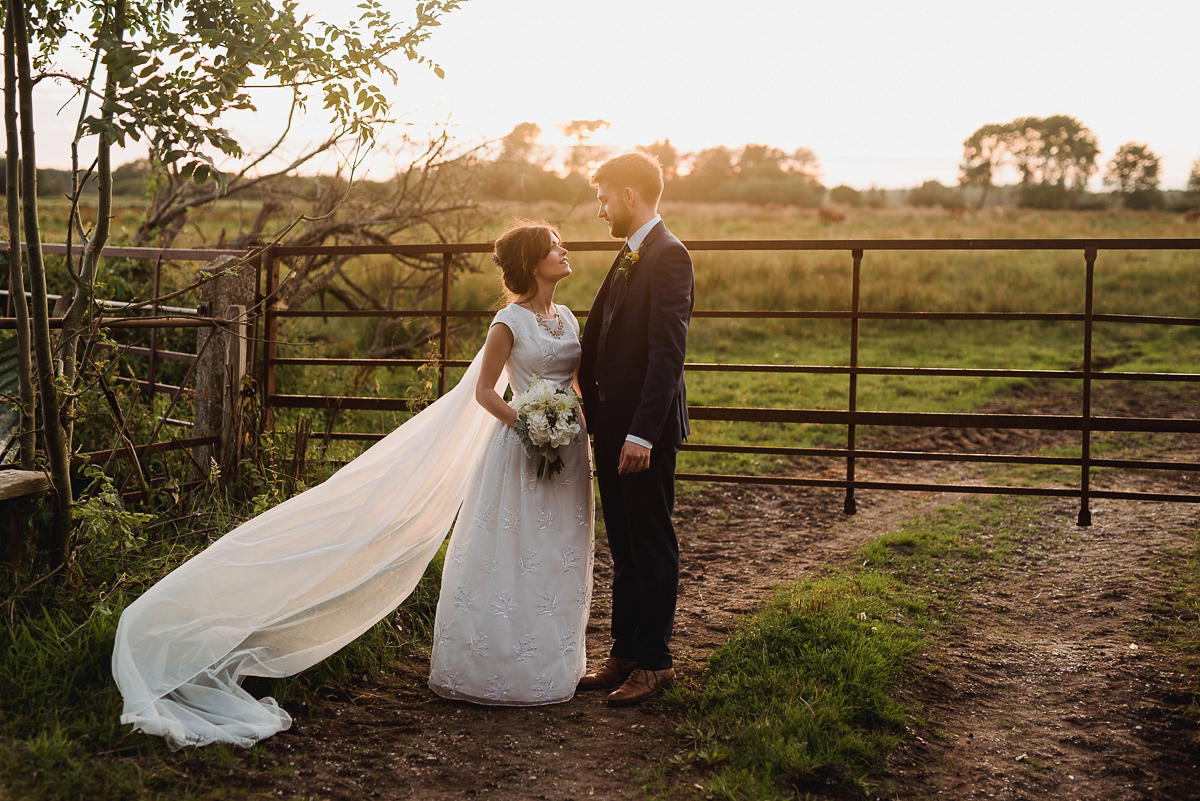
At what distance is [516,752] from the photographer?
9.62 feet

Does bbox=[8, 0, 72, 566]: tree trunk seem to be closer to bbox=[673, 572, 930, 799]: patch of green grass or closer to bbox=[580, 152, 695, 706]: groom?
bbox=[580, 152, 695, 706]: groom

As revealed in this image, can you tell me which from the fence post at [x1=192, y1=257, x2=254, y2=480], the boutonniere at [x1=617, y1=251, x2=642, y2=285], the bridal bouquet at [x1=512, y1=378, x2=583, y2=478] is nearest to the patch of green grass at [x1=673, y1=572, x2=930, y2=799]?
the bridal bouquet at [x1=512, y1=378, x2=583, y2=478]

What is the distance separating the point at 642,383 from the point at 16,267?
2297 mm

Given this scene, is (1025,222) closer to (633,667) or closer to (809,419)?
(809,419)

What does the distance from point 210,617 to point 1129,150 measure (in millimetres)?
47358

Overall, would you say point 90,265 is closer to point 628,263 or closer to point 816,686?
point 628,263

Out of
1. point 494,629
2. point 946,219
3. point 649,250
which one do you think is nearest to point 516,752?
point 494,629

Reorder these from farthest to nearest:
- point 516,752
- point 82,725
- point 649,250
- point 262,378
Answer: point 262,378
point 649,250
point 516,752
point 82,725

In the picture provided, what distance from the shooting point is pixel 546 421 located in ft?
10.6

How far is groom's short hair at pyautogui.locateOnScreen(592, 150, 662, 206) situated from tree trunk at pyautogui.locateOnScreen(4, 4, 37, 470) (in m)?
2.07

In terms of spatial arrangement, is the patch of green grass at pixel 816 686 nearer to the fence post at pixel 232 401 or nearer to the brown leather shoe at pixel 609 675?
the brown leather shoe at pixel 609 675

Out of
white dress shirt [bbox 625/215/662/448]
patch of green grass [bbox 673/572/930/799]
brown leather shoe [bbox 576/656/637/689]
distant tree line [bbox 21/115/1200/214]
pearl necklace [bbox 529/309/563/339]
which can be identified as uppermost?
distant tree line [bbox 21/115/1200/214]

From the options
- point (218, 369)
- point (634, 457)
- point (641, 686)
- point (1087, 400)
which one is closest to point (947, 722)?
point (641, 686)

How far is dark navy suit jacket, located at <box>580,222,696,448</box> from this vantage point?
320 centimetres
